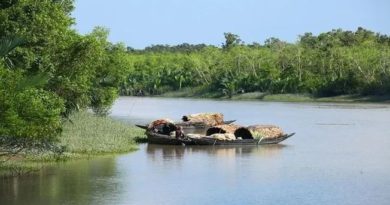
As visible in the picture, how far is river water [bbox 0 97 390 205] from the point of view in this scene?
19984mm

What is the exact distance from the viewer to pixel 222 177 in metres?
23.9

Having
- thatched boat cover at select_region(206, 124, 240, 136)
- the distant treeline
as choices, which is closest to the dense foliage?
thatched boat cover at select_region(206, 124, 240, 136)

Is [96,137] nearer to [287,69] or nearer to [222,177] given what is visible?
[222,177]

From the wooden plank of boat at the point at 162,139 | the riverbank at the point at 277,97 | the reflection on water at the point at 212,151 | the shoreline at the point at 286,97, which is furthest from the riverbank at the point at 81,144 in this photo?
the riverbank at the point at 277,97

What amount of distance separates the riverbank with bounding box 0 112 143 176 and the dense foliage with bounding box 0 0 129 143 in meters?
1.37

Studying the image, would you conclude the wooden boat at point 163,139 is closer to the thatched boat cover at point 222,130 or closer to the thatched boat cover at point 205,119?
the thatched boat cover at point 222,130

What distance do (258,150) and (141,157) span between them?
234 inches

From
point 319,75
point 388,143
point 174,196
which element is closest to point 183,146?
point 388,143

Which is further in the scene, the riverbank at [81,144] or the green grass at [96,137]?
the green grass at [96,137]

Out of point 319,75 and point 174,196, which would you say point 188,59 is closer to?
point 319,75

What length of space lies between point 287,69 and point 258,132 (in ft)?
194

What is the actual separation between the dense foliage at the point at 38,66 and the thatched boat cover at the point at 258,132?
7.45 m

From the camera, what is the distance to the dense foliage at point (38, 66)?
764 inches

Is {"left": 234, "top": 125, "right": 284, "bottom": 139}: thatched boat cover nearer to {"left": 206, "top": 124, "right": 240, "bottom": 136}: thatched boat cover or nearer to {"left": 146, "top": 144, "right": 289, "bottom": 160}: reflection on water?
{"left": 206, "top": 124, "right": 240, "bottom": 136}: thatched boat cover
